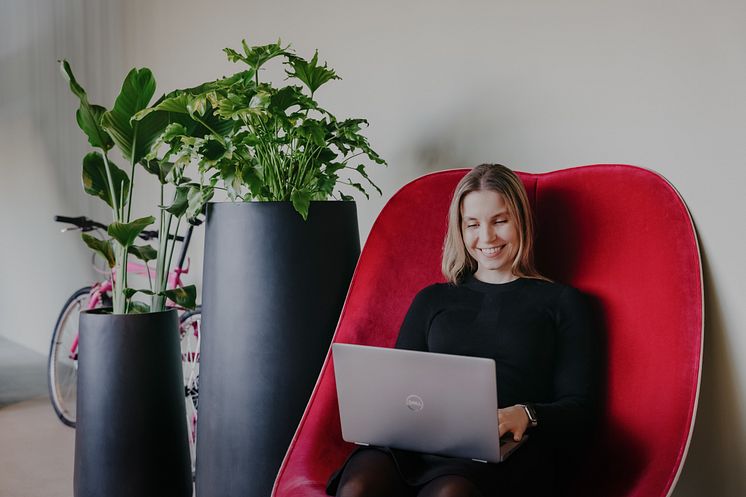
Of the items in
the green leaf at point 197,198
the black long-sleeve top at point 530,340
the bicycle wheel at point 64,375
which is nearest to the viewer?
the black long-sleeve top at point 530,340

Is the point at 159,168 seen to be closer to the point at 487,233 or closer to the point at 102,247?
the point at 102,247

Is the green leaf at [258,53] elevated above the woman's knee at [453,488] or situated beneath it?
elevated above

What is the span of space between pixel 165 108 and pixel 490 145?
913 mm

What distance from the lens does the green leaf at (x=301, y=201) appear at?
190 centimetres

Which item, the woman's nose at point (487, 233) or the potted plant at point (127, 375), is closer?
the woman's nose at point (487, 233)

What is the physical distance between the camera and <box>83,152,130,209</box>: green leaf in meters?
2.43

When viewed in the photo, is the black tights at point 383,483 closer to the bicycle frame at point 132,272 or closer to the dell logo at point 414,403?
the dell logo at point 414,403

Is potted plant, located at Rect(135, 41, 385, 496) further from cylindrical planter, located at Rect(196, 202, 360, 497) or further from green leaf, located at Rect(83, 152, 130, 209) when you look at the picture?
green leaf, located at Rect(83, 152, 130, 209)

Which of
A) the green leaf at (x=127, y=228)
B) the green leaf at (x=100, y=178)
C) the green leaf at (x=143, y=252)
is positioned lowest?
the green leaf at (x=143, y=252)

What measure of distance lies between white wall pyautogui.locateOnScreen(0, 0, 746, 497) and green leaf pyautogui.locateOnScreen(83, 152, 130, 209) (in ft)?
2.54

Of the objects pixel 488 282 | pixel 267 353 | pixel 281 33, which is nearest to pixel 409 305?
pixel 488 282

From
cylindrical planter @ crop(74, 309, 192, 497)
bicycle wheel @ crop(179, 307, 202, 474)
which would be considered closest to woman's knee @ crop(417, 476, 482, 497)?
cylindrical planter @ crop(74, 309, 192, 497)

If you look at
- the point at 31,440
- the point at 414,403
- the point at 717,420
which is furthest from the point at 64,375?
the point at 717,420

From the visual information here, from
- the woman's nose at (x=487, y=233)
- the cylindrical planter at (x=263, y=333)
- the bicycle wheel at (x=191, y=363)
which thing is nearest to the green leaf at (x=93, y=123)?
the cylindrical planter at (x=263, y=333)
